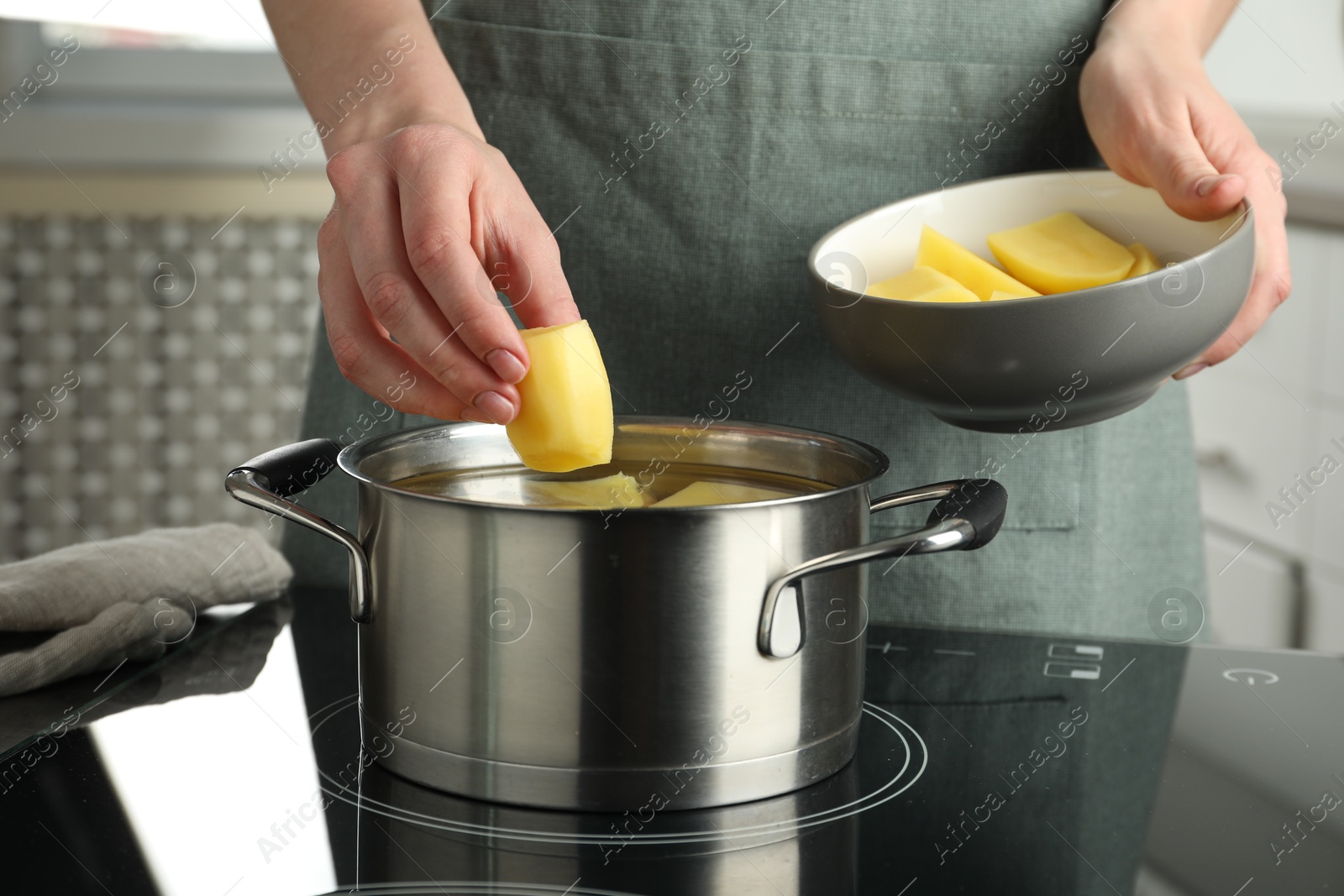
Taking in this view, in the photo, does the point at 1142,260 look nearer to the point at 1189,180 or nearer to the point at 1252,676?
the point at 1189,180

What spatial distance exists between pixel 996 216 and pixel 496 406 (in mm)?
355

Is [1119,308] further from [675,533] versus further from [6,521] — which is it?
[6,521]

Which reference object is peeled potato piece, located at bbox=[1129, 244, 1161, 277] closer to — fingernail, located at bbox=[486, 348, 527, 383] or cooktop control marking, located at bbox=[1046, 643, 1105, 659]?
cooktop control marking, located at bbox=[1046, 643, 1105, 659]

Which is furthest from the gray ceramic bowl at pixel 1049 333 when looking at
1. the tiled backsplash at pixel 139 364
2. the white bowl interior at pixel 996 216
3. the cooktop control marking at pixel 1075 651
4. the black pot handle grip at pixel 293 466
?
the tiled backsplash at pixel 139 364

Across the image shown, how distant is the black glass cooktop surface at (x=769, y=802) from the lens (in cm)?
43

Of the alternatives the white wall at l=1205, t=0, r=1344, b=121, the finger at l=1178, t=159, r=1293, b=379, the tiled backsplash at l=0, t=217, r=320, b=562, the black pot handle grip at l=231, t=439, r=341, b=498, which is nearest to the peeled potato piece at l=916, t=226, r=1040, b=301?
the finger at l=1178, t=159, r=1293, b=379

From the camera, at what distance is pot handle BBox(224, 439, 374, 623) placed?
1.62ft

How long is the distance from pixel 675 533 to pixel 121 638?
332mm

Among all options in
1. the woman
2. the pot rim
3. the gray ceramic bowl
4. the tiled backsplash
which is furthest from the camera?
the tiled backsplash

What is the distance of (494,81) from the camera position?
82 cm

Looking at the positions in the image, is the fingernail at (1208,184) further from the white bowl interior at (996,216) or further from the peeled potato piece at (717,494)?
the peeled potato piece at (717,494)

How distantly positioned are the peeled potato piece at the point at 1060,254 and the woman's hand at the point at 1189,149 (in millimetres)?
43

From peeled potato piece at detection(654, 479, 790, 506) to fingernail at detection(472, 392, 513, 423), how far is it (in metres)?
0.08

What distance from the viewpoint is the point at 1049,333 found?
0.55 m
